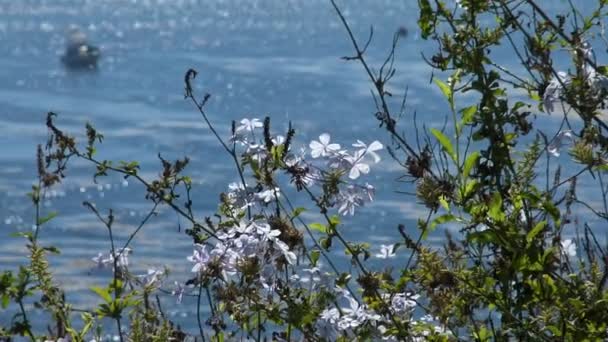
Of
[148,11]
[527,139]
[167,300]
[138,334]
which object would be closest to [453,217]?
[138,334]

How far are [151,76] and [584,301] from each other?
3808cm

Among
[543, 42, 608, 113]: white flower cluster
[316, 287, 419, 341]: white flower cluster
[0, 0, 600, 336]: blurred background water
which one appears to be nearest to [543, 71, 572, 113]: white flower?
[543, 42, 608, 113]: white flower cluster

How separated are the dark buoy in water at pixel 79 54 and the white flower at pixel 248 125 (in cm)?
4009

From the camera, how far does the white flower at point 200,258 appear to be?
126 inches

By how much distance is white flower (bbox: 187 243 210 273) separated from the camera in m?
3.21

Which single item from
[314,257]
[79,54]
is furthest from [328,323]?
[79,54]

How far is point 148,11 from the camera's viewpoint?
6512 cm

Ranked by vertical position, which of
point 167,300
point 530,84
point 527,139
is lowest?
point 167,300

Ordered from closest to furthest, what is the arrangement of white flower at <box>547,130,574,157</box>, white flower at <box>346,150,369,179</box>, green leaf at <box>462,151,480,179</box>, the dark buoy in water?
green leaf at <box>462,151,480,179</box>, white flower at <box>346,150,369,179</box>, white flower at <box>547,130,574,157</box>, the dark buoy in water

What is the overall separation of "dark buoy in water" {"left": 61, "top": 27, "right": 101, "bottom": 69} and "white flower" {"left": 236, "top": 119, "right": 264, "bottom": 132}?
4009 cm

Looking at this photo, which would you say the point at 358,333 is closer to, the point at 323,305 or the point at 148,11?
the point at 323,305

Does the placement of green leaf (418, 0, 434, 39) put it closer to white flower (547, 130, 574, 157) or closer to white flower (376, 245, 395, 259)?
white flower (547, 130, 574, 157)

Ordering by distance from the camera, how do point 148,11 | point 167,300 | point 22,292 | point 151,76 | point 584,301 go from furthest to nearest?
point 148,11
point 151,76
point 167,300
point 22,292
point 584,301

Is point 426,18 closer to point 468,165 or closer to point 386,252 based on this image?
point 468,165
